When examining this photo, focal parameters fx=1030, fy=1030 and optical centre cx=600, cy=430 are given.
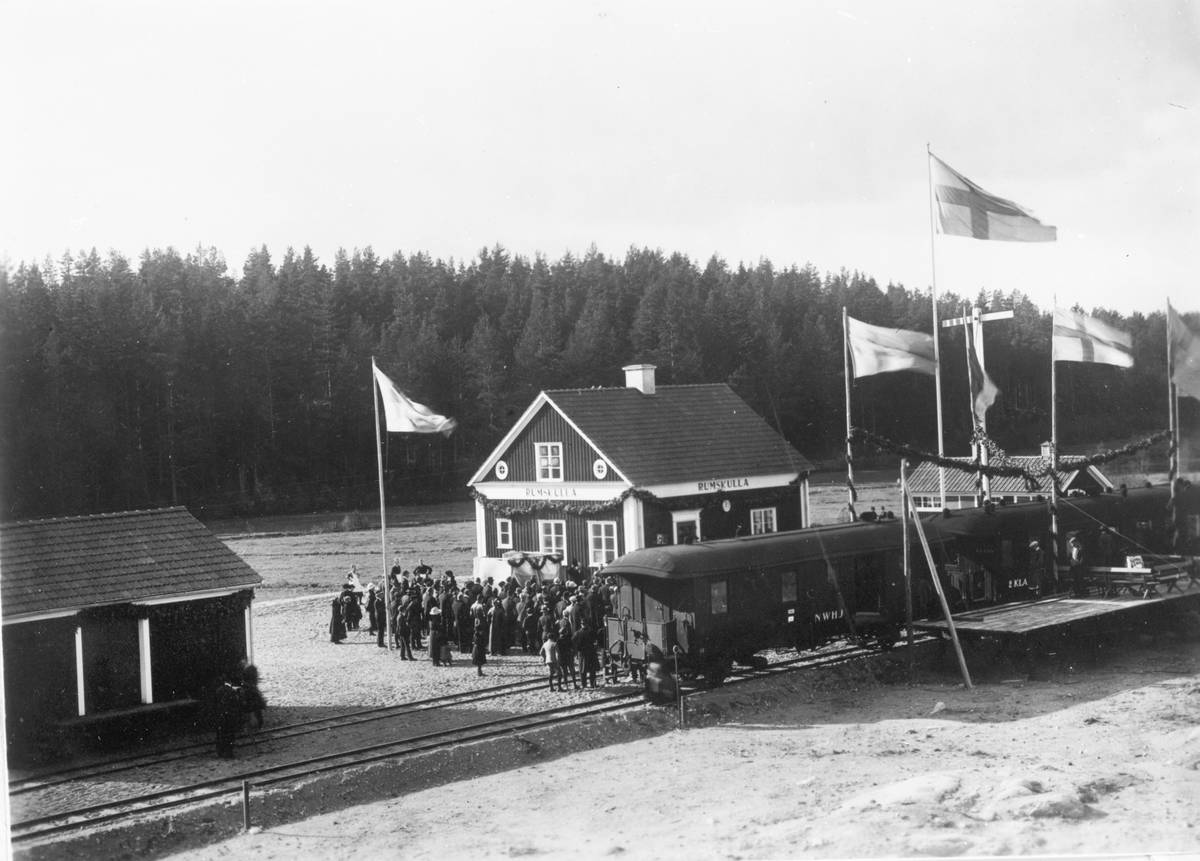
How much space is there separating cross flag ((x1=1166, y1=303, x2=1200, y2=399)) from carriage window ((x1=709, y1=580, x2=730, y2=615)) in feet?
29.6

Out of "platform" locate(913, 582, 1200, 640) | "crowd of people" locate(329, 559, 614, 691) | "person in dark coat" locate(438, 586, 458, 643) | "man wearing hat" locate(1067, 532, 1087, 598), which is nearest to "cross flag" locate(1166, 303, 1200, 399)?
"platform" locate(913, 582, 1200, 640)

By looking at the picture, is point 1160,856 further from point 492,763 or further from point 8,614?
point 8,614

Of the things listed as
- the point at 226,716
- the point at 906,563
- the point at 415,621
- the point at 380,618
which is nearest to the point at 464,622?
the point at 415,621

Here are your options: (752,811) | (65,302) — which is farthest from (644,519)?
(65,302)

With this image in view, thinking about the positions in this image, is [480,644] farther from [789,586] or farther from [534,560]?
[534,560]

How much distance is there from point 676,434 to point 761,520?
3440 millimetres

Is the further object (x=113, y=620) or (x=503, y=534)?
(x=503, y=534)

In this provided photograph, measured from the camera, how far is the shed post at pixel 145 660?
52.4ft

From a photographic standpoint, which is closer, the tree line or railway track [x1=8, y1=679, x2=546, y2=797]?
railway track [x1=8, y1=679, x2=546, y2=797]

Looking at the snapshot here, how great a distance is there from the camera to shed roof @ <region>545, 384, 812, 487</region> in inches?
1087

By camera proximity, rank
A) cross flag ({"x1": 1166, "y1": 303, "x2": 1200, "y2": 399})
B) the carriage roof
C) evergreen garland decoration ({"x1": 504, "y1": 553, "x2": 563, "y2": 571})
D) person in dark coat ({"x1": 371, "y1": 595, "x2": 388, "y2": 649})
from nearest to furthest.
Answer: the carriage roof < cross flag ({"x1": 1166, "y1": 303, "x2": 1200, "y2": 399}) < person in dark coat ({"x1": 371, "y1": 595, "x2": 388, "y2": 649}) < evergreen garland decoration ({"x1": 504, "y1": 553, "x2": 563, "y2": 571})

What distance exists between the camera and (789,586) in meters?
19.1

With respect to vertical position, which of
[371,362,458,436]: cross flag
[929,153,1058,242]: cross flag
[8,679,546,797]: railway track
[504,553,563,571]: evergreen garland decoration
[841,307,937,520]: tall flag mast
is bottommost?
[8,679,546,797]: railway track

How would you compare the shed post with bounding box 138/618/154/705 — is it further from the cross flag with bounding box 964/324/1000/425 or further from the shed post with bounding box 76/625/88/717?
the cross flag with bounding box 964/324/1000/425
